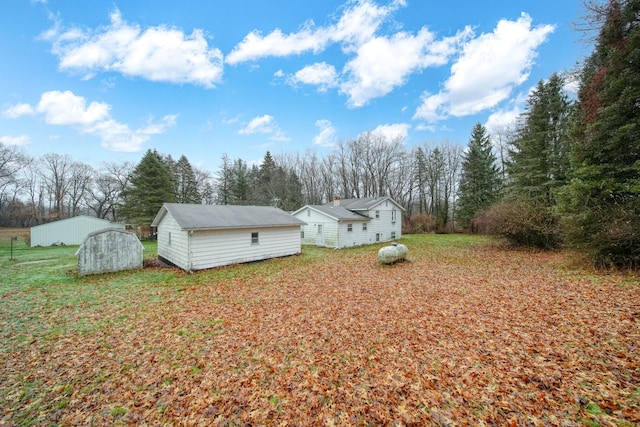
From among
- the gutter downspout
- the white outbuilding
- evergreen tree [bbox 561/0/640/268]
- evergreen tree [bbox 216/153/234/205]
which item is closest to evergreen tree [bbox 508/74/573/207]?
evergreen tree [bbox 561/0/640/268]

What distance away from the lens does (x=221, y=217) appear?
1332 centimetres

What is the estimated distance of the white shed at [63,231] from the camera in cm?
2066

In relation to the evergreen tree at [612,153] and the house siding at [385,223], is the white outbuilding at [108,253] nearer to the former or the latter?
the house siding at [385,223]

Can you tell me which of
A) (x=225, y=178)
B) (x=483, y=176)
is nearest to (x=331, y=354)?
(x=483, y=176)

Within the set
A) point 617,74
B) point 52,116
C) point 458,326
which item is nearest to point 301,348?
point 458,326

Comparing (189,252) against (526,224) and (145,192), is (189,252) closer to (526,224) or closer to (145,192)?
(526,224)

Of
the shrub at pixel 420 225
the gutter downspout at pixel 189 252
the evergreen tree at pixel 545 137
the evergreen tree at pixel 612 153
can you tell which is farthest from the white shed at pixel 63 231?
the evergreen tree at pixel 545 137

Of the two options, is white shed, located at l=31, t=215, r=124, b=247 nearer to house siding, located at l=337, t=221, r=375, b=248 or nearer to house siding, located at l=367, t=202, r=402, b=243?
house siding, located at l=337, t=221, r=375, b=248

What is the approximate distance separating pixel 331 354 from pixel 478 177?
30408 mm

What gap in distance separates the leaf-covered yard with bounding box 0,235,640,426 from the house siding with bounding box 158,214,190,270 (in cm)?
316

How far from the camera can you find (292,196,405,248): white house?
63.8ft

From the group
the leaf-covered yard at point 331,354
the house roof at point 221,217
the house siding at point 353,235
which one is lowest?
the leaf-covered yard at point 331,354

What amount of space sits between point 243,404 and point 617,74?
1447cm

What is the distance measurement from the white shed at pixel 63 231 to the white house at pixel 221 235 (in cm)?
1257
